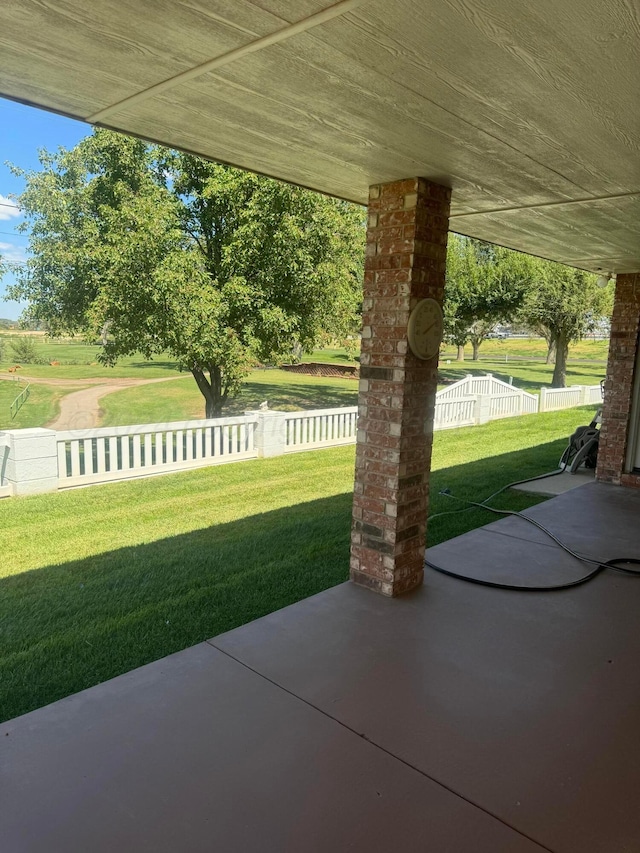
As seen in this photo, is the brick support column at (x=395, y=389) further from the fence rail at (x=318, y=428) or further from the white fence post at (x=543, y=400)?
the white fence post at (x=543, y=400)

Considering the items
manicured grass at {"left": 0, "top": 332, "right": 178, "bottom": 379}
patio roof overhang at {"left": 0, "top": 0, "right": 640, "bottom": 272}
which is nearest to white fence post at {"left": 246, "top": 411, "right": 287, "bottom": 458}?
manicured grass at {"left": 0, "top": 332, "right": 178, "bottom": 379}

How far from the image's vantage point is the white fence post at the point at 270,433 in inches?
303

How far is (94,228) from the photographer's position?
8.13m

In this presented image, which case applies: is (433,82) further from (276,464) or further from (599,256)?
(276,464)

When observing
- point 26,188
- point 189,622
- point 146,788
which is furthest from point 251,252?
point 146,788

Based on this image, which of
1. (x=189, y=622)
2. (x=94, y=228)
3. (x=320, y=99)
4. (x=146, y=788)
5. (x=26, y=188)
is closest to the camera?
(x=146, y=788)

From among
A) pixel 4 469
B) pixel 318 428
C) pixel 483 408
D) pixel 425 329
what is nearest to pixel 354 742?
pixel 425 329

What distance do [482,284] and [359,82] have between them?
17.8 metres

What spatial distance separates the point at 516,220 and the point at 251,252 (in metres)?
4.85

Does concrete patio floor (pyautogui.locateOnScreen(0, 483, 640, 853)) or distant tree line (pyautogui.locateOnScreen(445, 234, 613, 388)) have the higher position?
distant tree line (pyautogui.locateOnScreen(445, 234, 613, 388))

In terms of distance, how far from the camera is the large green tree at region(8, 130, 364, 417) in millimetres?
7965

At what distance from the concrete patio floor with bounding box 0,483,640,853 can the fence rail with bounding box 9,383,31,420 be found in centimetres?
794

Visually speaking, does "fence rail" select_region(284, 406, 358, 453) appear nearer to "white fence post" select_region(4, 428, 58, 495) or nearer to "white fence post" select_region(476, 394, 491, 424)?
"white fence post" select_region(4, 428, 58, 495)

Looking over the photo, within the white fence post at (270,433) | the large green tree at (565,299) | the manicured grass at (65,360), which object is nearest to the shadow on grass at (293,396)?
the manicured grass at (65,360)
